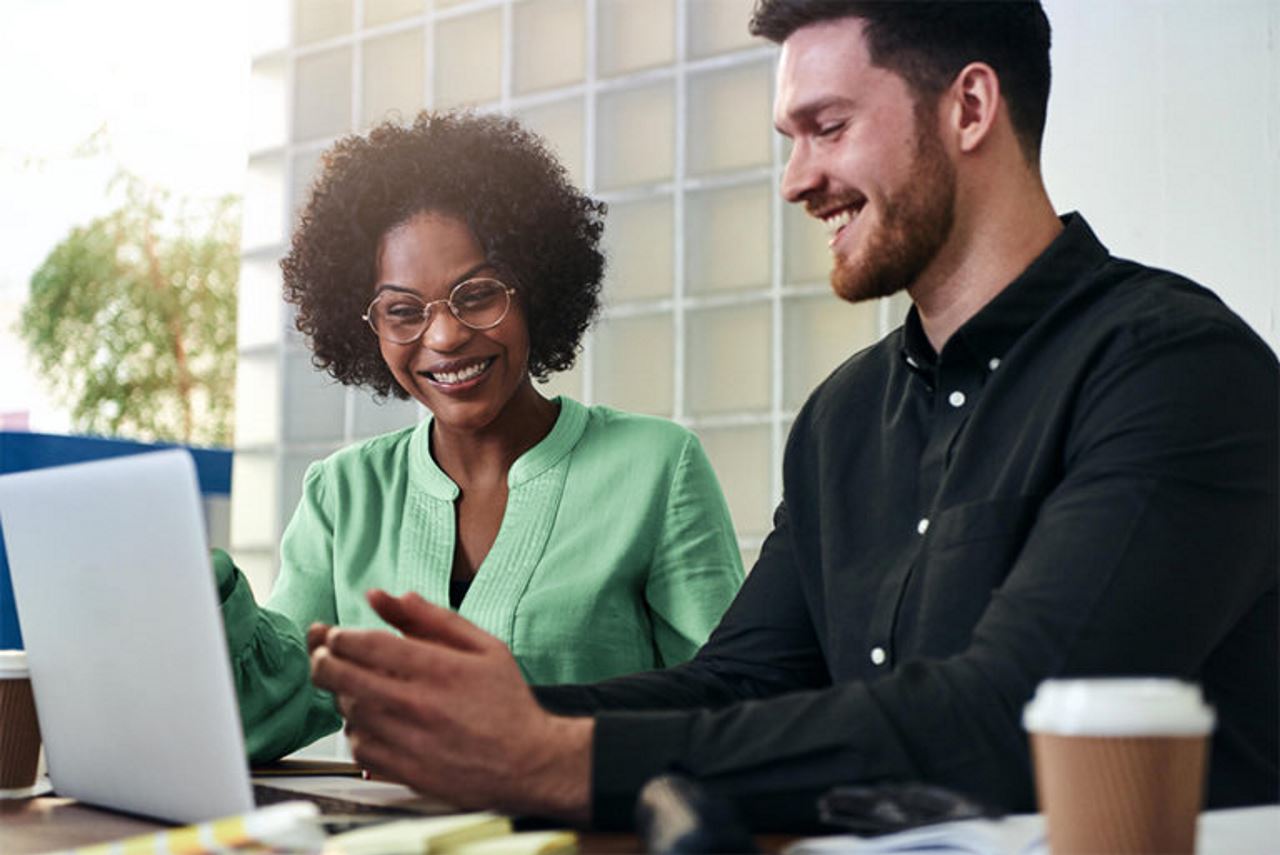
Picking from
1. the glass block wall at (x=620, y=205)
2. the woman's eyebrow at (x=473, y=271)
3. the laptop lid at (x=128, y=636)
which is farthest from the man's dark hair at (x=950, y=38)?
the glass block wall at (x=620, y=205)

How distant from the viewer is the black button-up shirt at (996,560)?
0.94 meters

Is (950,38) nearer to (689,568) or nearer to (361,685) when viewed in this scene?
(689,568)

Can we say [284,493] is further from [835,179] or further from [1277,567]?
[1277,567]

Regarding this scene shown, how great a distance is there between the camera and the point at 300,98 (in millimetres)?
3783

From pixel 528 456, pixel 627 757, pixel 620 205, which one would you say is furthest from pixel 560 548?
pixel 620 205

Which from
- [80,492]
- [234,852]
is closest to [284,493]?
[80,492]

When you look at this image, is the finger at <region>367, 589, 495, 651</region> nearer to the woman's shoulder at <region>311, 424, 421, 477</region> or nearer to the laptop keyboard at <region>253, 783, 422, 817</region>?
the laptop keyboard at <region>253, 783, 422, 817</region>

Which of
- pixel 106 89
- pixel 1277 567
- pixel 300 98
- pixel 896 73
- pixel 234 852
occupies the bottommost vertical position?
pixel 234 852

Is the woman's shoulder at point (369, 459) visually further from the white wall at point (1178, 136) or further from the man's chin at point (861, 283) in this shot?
→ the white wall at point (1178, 136)

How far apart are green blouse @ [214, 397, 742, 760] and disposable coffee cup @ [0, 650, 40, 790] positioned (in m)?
0.43

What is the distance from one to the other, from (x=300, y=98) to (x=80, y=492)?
2.97m

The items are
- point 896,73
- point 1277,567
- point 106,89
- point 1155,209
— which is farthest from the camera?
point 106,89

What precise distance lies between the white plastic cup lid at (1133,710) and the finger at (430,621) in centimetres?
43

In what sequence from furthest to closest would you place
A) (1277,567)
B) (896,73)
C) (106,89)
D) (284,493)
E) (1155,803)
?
(106,89), (284,493), (896,73), (1277,567), (1155,803)
